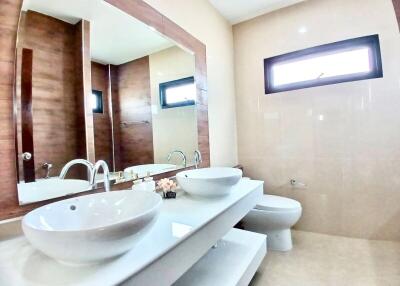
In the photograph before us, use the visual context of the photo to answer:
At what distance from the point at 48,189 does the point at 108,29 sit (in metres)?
0.96

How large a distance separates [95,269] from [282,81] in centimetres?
247

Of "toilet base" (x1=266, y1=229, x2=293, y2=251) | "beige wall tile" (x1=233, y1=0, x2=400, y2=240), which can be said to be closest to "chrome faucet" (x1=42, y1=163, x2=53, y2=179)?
"toilet base" (x1=266, y1=229, x2=293, y2=251)

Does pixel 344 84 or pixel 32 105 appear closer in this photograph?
pixel 32 105

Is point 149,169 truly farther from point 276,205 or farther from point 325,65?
point 325,65

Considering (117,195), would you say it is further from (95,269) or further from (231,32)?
(231,32)

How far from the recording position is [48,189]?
40.8 inches

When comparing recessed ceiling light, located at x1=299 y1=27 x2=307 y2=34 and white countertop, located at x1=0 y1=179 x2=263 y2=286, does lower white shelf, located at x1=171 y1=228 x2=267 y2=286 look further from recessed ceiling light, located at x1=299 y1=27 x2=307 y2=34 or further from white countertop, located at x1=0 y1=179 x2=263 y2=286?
recessed ceiling light, located at x1=299 y1=27 x2=307 y2=34

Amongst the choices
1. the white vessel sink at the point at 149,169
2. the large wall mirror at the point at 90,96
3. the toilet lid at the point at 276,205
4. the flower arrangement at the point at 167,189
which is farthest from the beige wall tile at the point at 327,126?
the flower arrangement at the point at 167,189

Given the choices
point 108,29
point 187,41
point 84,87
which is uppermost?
point 187,41

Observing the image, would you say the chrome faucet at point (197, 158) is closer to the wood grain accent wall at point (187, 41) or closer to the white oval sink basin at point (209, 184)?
the wood grain accent wall at point (187, 41)

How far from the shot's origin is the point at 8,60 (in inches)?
35.6

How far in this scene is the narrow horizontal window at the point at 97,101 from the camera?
49.8 inches

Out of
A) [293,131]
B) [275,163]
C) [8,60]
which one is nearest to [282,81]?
[293,131]

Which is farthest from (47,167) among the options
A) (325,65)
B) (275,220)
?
(325,65)
